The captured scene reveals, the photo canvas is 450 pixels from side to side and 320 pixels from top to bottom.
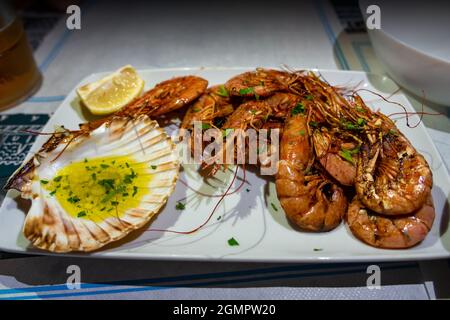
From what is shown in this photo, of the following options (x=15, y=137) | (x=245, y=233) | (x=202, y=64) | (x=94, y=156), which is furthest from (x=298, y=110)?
(x=15, y=137)

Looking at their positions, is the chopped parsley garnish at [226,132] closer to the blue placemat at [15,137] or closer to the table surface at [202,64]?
the table surface at [202,64]

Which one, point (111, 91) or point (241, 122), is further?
point (111, 91)

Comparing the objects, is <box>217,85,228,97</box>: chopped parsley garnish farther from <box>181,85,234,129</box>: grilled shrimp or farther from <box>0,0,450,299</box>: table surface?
<box>0,0,450,299</box>: table surface

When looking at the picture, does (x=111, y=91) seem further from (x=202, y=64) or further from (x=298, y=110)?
(x=298, y=110)

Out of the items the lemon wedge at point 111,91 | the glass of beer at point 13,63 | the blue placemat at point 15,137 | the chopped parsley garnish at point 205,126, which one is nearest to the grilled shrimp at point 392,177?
the chopped parsley garnish at point 205,126

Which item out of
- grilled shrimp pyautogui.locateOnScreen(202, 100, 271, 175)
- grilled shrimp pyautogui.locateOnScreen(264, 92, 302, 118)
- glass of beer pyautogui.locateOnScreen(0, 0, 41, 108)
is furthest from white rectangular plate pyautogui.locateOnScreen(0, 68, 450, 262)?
glass of beer pyautogui.locateOnScreen(0, 0, 41, 108)

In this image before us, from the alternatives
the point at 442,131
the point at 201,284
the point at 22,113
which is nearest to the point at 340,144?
the point at 442,131
